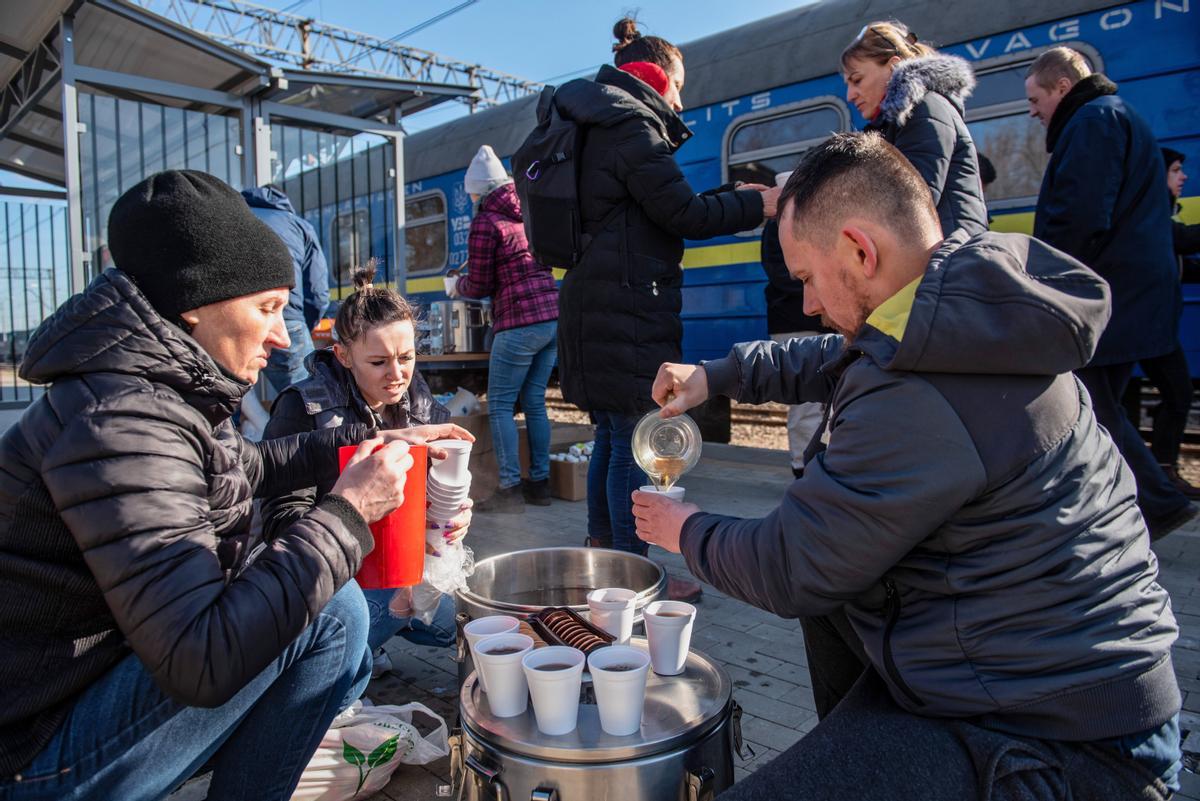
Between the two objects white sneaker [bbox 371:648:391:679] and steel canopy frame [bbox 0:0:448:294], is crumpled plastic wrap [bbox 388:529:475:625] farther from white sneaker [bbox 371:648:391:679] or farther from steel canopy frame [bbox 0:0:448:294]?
steel canopy frame [bbox 0:0:448:294]

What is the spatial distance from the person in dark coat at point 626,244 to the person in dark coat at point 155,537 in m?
1.76

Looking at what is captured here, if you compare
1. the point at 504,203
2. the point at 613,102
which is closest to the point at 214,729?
the point at 613,102

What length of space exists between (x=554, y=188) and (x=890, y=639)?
242cm

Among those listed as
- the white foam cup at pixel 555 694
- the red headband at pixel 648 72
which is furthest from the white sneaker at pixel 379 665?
the red headband at pixel 648 72

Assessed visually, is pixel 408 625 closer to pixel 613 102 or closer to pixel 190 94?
pixel 613 102

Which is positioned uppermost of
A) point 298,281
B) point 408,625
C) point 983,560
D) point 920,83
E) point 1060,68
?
point 1060,68

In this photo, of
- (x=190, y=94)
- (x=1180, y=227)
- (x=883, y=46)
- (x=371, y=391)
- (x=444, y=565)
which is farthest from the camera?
(x=190, y=94)

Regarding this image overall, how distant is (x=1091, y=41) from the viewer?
492 cm

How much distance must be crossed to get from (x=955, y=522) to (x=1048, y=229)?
2.83 meters

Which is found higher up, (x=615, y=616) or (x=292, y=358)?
(x=292, y=358)

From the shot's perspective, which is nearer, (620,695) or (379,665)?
(620,695)

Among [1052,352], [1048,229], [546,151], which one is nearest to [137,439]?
[1052,352]

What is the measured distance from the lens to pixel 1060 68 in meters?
3.66

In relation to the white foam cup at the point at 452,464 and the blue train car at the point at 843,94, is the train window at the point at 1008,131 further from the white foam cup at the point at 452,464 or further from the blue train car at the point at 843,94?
the white foam cup at the point at 452,464
